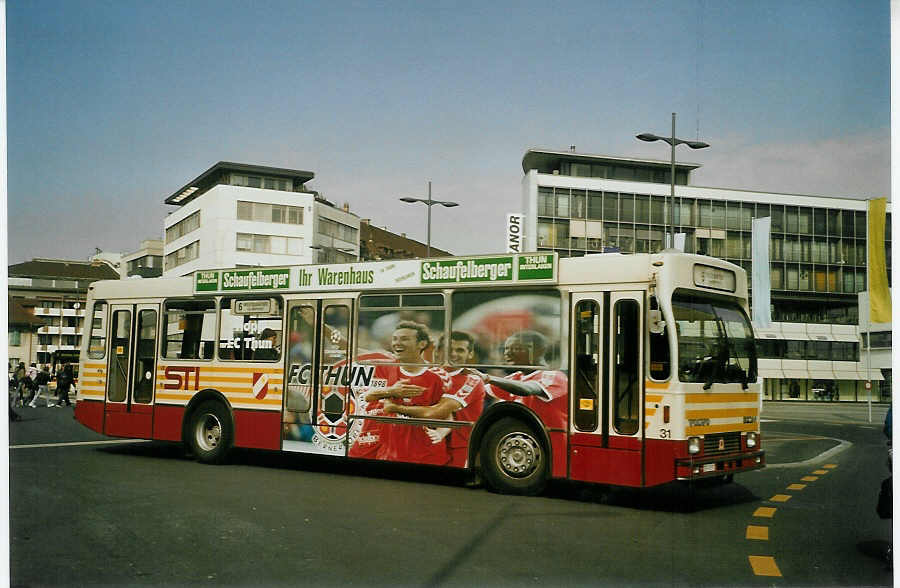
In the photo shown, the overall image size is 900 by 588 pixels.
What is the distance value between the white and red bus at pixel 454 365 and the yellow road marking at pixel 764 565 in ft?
6.72

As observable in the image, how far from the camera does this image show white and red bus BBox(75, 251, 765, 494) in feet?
33.0

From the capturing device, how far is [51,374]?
24.7 meters

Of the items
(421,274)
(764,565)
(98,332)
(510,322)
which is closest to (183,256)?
(98,332)

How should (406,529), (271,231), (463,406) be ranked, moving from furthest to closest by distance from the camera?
(271,231), (463,406), (406,529)

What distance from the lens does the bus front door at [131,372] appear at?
46.8ft

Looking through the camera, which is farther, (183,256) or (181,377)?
(183,256)

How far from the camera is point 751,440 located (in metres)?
10.7

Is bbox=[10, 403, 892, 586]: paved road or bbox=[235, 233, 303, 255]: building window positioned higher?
bbox=[235, 233, 303, 255]: building window

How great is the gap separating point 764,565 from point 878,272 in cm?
377

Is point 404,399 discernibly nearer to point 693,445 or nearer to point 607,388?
point 607,388

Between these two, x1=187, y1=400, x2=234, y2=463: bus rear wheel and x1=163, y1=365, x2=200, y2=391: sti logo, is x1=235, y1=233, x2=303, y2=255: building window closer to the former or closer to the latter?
x1=163, y1=365, x2=200, y2=391: sti logo

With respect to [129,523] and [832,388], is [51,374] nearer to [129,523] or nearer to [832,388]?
[129,523]

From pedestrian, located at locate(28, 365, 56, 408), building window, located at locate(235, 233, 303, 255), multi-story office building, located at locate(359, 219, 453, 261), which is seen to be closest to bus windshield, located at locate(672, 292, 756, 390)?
multi-story office building, located at locate(359, 219, 453, 261)

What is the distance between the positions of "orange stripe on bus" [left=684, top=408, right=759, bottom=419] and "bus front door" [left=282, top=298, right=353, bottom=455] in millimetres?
4653
